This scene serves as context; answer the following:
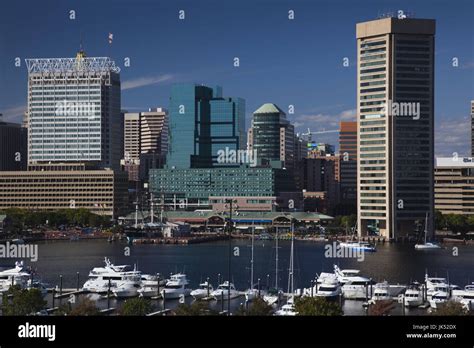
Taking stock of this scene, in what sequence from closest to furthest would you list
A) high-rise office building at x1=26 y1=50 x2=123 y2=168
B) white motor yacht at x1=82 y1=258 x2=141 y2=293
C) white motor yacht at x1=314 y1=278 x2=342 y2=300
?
white motor yacht at x1=314 y1=278 x2=342 y2=300
white motor yacht at x1=82 y1=258 x2=141 y2=293
high-rise office building at x1=26 y1=50 x2=123 y2=168

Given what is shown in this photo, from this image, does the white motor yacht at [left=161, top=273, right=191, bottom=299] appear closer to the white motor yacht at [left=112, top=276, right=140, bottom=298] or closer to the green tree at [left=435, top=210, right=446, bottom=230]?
the white motor yacht at [left=112, top=276, right=140, bottom=298]

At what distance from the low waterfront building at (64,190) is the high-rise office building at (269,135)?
12.7 meters

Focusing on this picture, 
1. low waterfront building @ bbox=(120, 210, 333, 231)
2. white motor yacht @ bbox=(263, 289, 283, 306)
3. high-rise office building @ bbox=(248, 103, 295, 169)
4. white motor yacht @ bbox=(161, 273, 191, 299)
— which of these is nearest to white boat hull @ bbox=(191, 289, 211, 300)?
white motor yacht @ bbox=(161, 273, 191, 299)

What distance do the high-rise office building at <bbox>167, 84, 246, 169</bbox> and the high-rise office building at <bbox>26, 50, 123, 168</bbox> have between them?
4.30 metres

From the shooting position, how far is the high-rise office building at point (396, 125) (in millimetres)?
32625

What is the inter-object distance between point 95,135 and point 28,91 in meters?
3.84

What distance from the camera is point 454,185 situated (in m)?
36.1

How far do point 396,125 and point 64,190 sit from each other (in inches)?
574

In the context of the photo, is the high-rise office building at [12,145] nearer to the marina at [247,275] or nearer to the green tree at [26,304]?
the marina at [247,275]

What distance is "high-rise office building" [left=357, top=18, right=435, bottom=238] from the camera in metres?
32.6

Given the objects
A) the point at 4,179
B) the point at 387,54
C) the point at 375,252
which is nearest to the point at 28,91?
the point at 4,179
